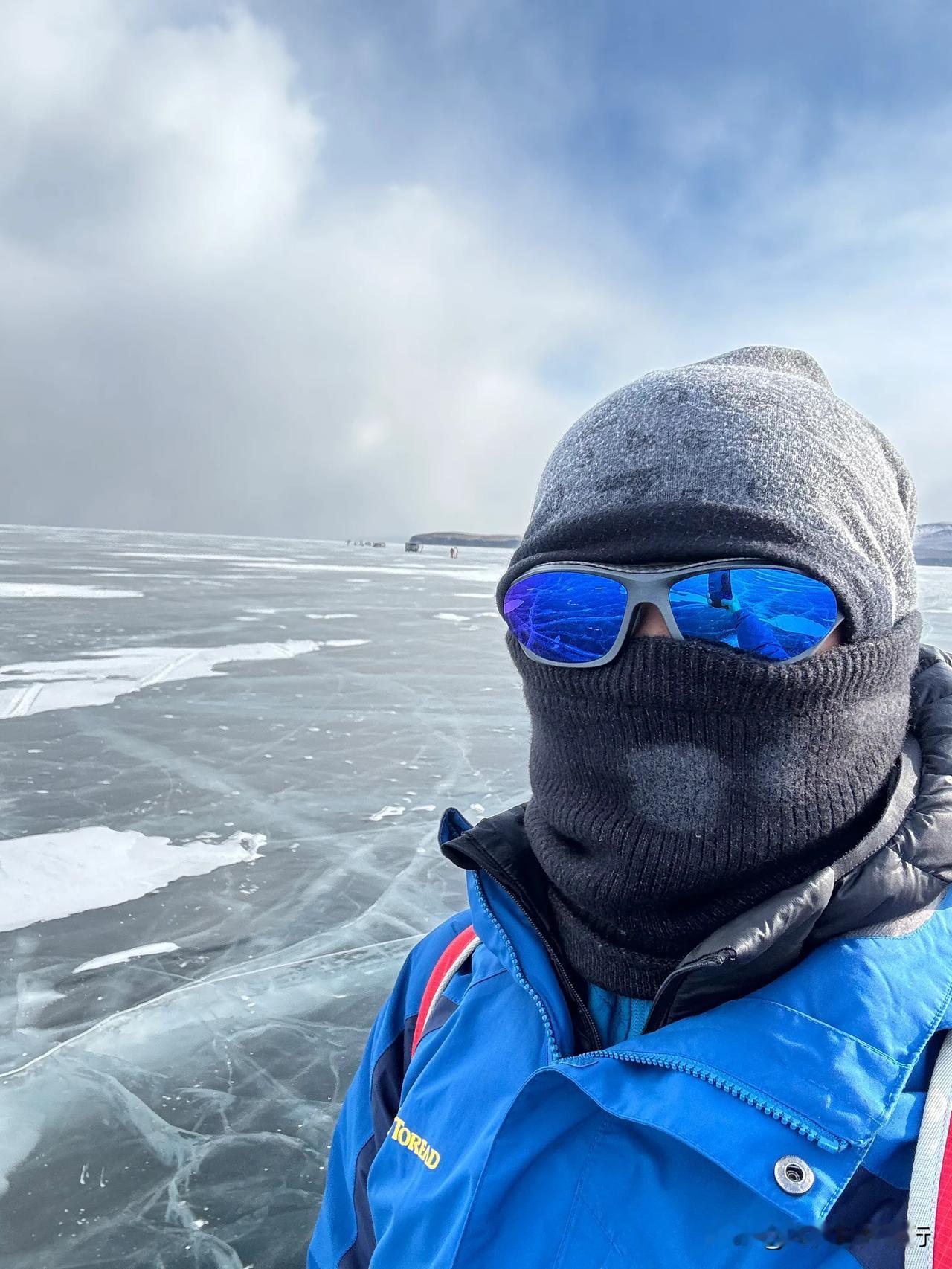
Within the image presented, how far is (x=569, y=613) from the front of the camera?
1108mm

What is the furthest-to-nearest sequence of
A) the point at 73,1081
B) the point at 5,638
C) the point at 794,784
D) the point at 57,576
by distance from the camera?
the point at 57,576
the point at 5,638
the point at 73,1081
the point at 794,784

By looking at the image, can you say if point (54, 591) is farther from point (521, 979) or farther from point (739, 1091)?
point (739, 1091)

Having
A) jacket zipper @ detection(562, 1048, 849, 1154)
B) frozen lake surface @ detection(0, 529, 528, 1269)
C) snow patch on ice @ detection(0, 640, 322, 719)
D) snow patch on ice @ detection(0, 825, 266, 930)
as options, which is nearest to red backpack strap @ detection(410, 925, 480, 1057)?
jacket zipper @ detection(562, 1048, 849, 1154)

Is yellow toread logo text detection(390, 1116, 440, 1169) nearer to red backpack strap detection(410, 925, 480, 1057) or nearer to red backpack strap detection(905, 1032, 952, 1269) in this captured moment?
red backpack strap detection(410, 925, 480, 1057)

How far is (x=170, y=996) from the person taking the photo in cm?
221

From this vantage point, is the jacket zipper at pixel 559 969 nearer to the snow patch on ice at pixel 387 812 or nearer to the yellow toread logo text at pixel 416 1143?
the yellow toread logo text at pixel 416 1143

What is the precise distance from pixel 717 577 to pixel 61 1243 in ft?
5.61

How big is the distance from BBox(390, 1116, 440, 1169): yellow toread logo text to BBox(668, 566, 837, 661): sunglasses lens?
0.72m

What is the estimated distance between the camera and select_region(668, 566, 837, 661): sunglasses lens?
99cm

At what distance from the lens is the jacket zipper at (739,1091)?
71cm

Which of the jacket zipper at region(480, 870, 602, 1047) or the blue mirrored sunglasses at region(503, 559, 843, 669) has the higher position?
the blue mirrored sunglasses at region(503, 559, 843, 669)

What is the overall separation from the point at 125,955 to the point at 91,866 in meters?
0.64

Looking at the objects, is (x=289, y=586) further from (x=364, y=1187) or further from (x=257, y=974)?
(x=364, y=1187)

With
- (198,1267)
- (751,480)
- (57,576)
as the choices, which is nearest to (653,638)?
(751,480)
